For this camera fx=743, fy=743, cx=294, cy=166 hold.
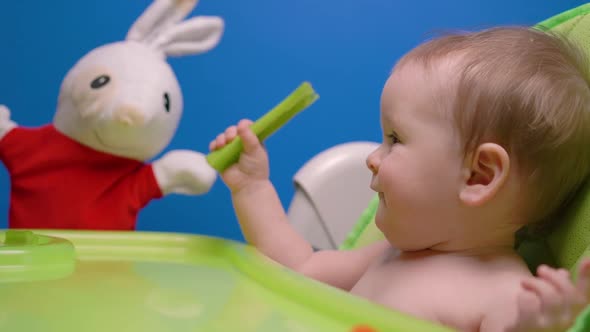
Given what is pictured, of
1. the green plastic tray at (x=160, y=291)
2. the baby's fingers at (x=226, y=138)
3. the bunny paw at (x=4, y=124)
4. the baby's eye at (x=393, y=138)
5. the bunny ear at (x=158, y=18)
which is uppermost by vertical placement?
the bunny ear at (x=158, y=18)

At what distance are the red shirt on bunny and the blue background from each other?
1.57ft

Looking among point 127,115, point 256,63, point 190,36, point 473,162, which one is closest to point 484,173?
point 473,162

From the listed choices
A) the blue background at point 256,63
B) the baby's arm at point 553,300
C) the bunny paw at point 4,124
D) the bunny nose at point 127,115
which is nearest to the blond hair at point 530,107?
the baby's arm at point 553,300

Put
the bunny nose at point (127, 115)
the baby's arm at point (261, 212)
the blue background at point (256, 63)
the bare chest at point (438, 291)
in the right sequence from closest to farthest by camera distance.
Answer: the bare chest at point (438, 291)
the baby's arm at point (261, 212)
the bunny nose at point (127, 115)
the blue background at point (256, 63)

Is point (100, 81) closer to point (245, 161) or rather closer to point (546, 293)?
point (245, 161)

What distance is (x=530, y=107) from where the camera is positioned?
19.2 inches

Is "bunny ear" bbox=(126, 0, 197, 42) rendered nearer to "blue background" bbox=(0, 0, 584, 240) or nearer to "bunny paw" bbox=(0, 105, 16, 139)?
"bunny paw" bbox=(0, 105, 16, 139)

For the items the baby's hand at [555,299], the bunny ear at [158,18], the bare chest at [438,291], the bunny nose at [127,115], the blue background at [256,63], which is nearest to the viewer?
the baby's hand at [555,299]

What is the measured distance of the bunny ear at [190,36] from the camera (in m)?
1.09

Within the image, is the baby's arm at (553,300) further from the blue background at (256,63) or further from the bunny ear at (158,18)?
the blue background at (256,63)

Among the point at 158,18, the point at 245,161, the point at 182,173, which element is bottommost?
the point at 182,173

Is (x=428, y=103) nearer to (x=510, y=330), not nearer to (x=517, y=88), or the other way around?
(x=517, y=88)

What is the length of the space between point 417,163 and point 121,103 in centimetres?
56

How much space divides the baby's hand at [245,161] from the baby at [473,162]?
6.0 inches
